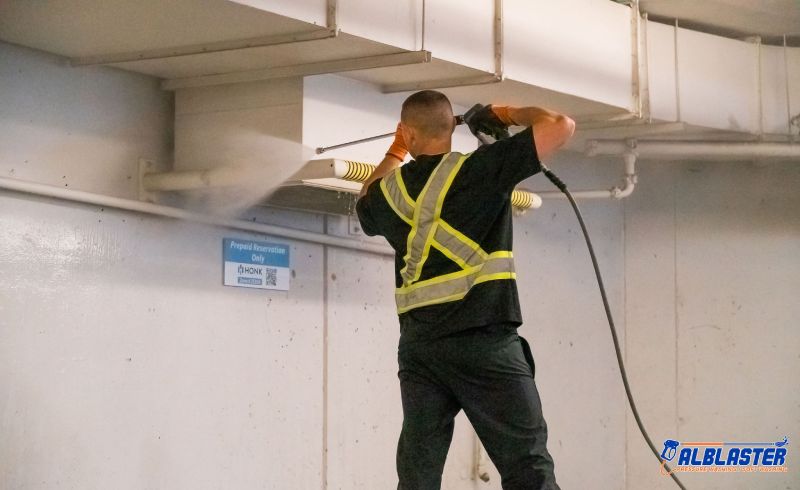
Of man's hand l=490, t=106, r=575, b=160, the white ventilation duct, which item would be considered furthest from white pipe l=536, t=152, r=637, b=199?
man's hand l=490, t=106, r=575, b=160

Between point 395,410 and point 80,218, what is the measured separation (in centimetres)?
181

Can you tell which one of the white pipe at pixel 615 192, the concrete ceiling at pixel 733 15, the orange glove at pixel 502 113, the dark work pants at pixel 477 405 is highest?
the concrete ceiling at pixel 733 15

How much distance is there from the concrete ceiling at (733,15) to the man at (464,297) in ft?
7.84

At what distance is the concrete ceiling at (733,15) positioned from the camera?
518 centimetres

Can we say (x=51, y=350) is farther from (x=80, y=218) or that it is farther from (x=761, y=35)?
(x=761, y=35)

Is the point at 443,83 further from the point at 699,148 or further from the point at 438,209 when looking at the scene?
the point at 699,148

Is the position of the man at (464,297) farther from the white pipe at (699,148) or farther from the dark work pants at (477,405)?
the white pipe at (699,148)

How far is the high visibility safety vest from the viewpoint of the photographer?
10.0ft

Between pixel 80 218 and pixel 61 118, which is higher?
pixel 61 118

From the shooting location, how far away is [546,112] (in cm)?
299

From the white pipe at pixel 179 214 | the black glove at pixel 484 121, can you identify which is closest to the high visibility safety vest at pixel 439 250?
the black glove at pixel 484 121

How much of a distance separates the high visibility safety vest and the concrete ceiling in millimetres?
2409

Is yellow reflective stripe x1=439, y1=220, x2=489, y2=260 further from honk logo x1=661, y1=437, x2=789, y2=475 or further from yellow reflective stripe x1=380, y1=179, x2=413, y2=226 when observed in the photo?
honk logo x1=661, y1=437, x2=789, y2=475

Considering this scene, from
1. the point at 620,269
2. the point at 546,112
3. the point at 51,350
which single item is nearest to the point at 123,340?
the point at 51,350
